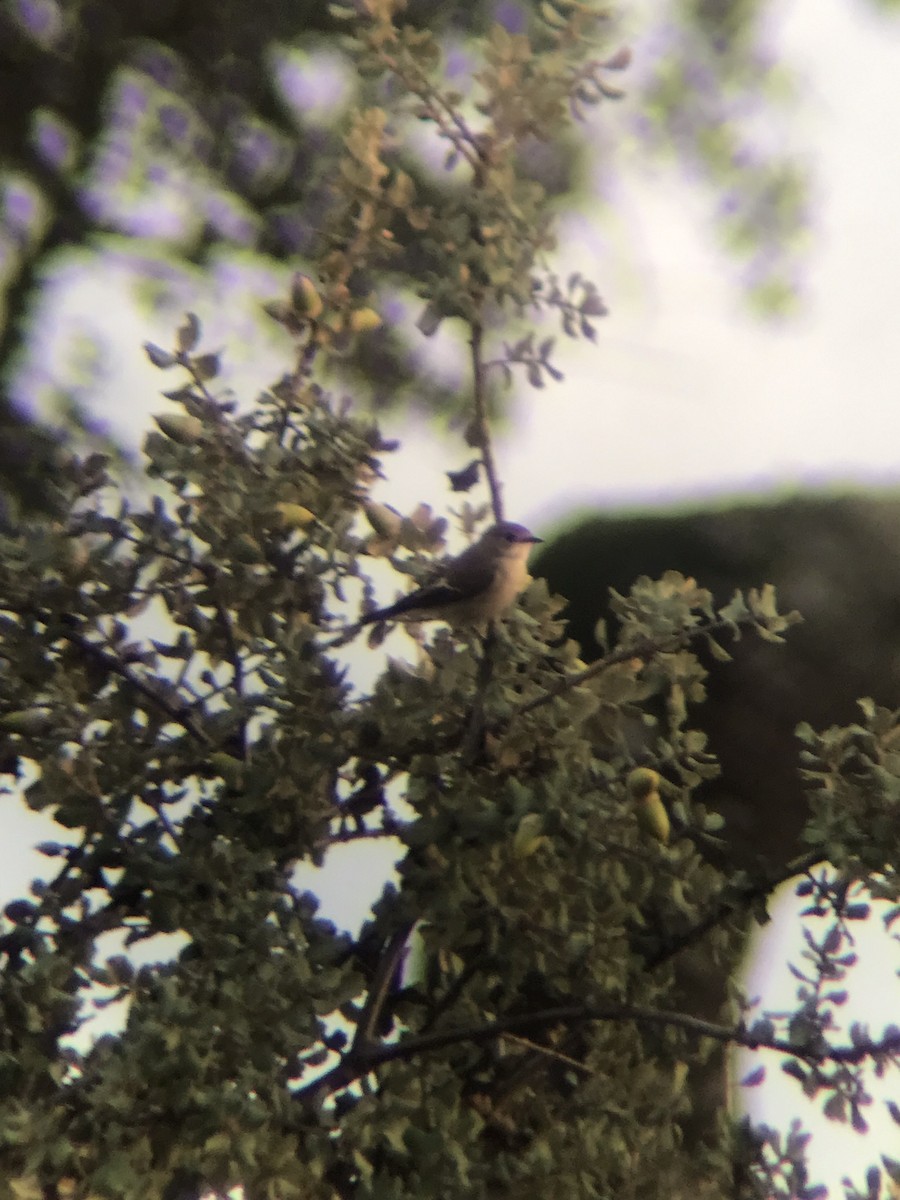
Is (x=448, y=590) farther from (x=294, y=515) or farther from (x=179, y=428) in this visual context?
(x=179, y=428)

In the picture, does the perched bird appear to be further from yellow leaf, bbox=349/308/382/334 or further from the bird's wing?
yellow leaf, bbox=349/308/382/334

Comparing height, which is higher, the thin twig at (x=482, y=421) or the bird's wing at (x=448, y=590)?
the thin twig at (x=482, y=421)

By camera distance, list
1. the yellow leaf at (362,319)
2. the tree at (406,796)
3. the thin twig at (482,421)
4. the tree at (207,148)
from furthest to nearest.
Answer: the tree at (207,148) → the yellow leaf at (362,319) → the thin twig at (482,421) → the tree at (406,796)

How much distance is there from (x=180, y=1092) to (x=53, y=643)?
22.1 inches

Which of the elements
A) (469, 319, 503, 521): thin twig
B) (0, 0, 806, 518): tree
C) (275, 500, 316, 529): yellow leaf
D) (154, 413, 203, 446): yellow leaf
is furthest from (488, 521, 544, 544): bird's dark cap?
(0, 0, 806, 518): tree

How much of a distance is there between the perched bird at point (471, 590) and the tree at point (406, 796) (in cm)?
4

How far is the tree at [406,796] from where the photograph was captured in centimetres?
136

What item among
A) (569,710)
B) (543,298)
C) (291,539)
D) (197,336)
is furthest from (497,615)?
(197,336)

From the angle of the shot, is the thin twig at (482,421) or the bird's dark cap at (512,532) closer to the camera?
the thin twig at (482,421)

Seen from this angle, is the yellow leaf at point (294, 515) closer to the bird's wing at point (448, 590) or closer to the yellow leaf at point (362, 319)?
the bird's wing at point (448, 590)

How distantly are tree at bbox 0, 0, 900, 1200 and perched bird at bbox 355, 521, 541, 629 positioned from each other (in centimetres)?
4

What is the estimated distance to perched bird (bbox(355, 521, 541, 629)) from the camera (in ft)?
5.18

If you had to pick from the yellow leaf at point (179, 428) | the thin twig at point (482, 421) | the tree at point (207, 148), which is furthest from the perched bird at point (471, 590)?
the tree at point (207, 148)

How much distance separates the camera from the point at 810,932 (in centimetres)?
146
